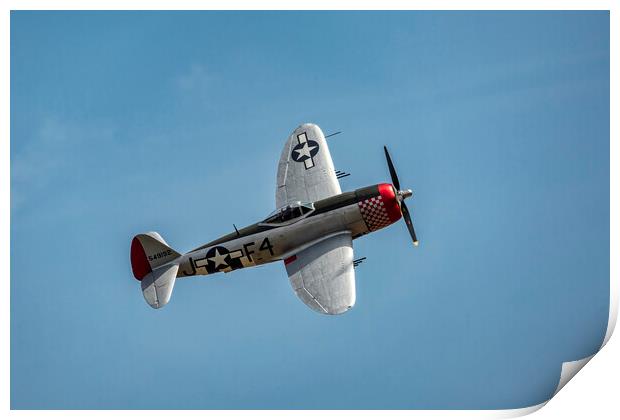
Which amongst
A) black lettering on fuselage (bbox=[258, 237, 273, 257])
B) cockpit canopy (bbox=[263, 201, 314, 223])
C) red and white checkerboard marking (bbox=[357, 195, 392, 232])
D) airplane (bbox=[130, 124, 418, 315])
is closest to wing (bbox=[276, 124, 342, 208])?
airplane (bbox=[130, 124, 418, 315])

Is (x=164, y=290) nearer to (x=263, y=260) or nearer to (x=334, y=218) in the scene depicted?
(x=263, y=260)

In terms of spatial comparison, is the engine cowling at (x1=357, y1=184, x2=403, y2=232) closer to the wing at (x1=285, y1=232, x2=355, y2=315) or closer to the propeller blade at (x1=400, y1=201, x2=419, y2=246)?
the propeller blade at (x1=400, y1=201, x2=419, y2=246)

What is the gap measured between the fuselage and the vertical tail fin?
14.5 inches

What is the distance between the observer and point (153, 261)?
36.2 ft

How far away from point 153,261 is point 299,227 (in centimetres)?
178

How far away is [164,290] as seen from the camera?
1064 cm

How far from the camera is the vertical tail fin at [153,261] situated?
10.8 metres

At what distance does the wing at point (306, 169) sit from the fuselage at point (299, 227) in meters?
0.39

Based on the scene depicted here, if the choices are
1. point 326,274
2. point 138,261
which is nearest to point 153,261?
point 138,261

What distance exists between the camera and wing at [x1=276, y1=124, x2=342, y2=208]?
11297 millimetres
